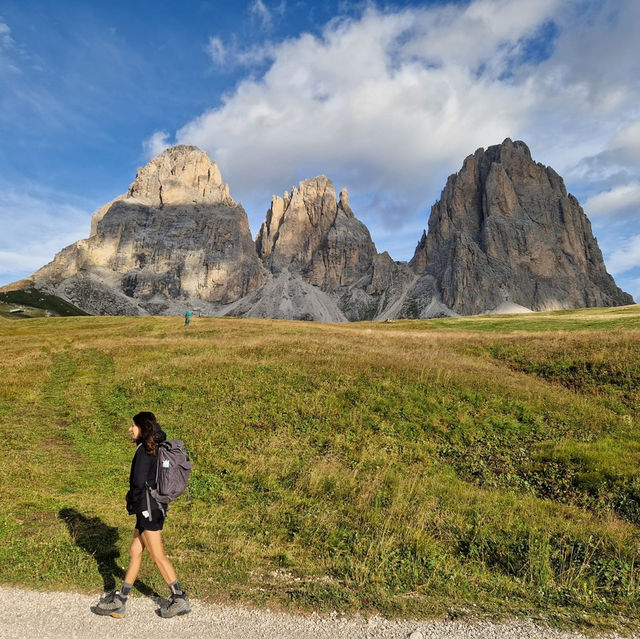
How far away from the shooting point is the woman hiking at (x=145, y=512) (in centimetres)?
687

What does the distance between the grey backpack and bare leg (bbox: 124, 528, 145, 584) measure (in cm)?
82

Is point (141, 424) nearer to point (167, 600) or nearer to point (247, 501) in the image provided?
point (167, 600)

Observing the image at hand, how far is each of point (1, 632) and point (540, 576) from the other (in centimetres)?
933

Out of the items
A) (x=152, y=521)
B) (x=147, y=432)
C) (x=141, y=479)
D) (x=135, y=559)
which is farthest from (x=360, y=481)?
(x=147, y=432)

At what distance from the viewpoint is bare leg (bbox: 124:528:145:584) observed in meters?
6.93

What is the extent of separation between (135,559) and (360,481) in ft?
22.3

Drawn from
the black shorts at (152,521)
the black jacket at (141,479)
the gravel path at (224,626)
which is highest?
the black jacket at (141,479)

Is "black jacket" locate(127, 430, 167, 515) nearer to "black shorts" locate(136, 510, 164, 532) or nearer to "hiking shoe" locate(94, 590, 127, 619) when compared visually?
"black shorts" locate(136, 510, 164, 532)

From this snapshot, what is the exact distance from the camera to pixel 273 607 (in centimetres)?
681

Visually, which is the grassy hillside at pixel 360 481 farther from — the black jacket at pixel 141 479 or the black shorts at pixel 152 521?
the black jacket at pixel 141 479

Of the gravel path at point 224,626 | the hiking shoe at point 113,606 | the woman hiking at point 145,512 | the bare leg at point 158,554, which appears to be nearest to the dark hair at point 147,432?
the woman hiking at point 145,512

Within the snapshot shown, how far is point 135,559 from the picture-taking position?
7055mm

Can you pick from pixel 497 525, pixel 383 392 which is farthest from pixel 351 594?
pixel 383 392

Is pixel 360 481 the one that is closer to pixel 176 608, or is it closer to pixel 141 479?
pixel 176 608
